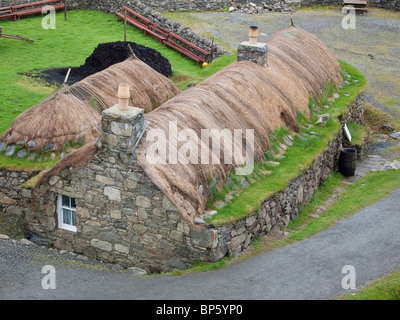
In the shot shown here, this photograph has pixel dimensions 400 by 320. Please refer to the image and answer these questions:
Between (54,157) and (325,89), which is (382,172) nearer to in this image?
(325,89)

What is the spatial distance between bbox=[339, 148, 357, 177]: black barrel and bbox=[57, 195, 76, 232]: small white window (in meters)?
→ 10.8

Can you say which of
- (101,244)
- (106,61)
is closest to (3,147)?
(101,244)

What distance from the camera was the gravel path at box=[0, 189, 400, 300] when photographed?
14031 mm

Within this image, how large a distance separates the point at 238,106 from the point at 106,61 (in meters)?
11.0

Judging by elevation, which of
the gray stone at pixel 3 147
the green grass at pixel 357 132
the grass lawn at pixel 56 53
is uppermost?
the grass lawn at pixel 56 53

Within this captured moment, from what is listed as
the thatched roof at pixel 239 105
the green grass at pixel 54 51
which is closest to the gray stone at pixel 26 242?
the thatched roof at pixel 239 105

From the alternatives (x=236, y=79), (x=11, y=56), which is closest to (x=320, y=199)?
(x=236, y=79)

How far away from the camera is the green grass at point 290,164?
623 inches

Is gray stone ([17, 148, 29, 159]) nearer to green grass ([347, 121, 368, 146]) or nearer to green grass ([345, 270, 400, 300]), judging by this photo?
green grass ([345, 270, 400, 300])

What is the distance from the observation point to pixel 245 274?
48.5ft

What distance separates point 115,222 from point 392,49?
1002 inches

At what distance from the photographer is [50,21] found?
121ft

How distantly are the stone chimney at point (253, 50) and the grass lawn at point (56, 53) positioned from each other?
5.13 metres

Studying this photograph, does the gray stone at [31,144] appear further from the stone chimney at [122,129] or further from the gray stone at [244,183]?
the gray stone at [244,183]
